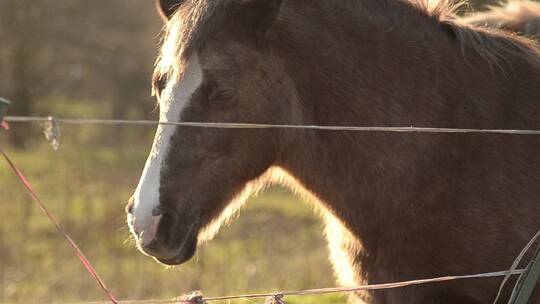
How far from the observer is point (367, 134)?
383 centimetres

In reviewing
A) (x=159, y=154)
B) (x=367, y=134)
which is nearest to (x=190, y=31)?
(x=159, y=154)

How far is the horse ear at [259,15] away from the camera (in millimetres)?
3660

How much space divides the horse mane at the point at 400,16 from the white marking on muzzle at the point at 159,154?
6 centimetres

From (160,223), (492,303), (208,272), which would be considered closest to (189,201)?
(160,223)

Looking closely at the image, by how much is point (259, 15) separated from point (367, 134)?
2.30 feet

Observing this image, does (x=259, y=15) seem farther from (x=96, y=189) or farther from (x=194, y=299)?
(x=96, y=189)

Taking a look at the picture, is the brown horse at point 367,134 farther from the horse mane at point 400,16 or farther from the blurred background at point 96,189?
the blurred background at point 96,189

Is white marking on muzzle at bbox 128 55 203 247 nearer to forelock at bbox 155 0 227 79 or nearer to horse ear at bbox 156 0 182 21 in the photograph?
forelock at bbox 155 0 227 79

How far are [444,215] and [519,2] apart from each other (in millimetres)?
1683

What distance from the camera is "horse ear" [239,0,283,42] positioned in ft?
12.0

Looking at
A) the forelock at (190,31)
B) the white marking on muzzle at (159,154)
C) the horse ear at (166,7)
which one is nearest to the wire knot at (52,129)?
the white marking on muzzle at (159,154)

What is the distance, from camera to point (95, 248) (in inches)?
583

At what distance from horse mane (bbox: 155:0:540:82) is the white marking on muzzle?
0.06 m

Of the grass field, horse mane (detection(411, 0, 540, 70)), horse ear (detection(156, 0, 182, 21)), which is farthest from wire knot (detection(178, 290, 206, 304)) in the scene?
the grass field
